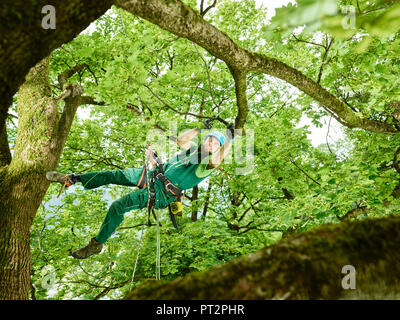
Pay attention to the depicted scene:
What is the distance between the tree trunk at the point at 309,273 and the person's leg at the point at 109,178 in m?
3.74

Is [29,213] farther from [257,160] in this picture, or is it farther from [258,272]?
[257,160]

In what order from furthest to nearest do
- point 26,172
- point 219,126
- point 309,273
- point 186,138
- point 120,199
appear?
point 219,126, point 186,138, point 120,199, point 26,172, point 309,273

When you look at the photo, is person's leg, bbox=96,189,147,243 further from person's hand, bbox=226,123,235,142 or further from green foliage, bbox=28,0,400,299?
person's hand, bbox=226,123,235,142

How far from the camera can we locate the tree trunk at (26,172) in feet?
9.33

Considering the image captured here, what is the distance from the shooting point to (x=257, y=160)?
6.47 m

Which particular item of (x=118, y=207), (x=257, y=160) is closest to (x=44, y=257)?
(x=118, y=207)

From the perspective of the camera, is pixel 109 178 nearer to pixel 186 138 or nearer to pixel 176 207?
pixel 176 207

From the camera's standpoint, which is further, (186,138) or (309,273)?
(186,138)

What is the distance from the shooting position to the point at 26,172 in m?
3.24

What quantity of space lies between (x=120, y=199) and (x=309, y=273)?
4.22 meters

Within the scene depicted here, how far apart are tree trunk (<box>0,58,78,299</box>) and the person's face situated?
253cm

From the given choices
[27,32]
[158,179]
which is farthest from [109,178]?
[27,32]

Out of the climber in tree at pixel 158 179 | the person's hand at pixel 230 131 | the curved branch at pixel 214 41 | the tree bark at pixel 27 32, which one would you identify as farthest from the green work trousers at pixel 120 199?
the tree bark at pixel 27 32

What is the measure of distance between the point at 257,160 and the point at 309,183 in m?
1.50
